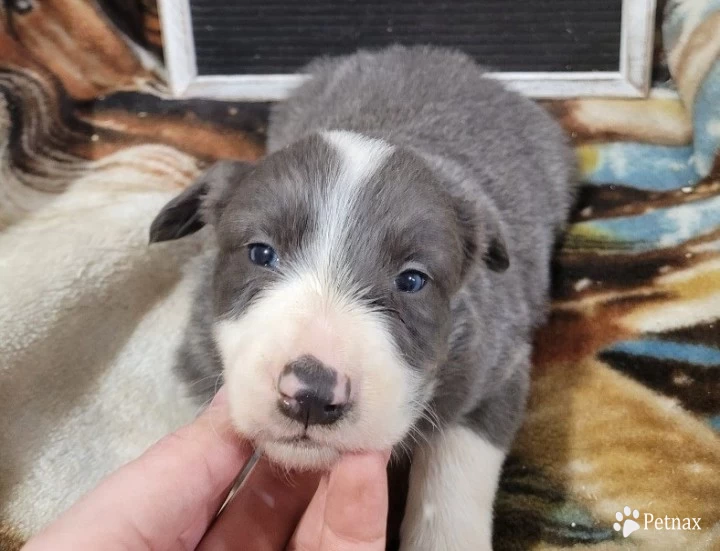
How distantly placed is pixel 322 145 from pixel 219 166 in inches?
16.6

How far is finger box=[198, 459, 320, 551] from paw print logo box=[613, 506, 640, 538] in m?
0.93

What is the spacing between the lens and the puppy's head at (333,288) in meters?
1.59

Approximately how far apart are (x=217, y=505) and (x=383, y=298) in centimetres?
75

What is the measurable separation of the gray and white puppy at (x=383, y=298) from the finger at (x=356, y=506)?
4cm

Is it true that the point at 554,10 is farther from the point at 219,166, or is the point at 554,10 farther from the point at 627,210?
the point at 219,166

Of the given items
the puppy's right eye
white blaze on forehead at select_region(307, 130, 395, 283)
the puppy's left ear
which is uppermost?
white blaze on forehead at select_region(307, 130, 395, 283)

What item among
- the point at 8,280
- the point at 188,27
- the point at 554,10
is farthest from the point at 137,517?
the point at 554,10

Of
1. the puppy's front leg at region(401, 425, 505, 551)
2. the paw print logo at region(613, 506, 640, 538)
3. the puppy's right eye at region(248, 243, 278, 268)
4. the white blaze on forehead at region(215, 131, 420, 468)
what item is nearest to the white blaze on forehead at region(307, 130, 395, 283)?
the white blaze on forehead at region(215, 131, 420, 468)

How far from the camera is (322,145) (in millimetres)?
2037

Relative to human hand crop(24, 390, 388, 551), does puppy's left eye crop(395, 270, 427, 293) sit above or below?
above

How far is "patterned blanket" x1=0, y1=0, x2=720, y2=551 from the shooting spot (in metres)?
2.35

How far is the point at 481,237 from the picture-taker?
7.52ft

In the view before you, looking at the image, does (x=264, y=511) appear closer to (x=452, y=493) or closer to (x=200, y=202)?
(x=452, y=493)

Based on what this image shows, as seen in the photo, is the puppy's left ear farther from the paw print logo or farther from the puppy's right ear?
the paw print logo
